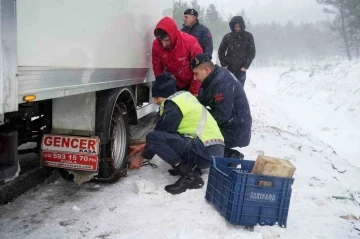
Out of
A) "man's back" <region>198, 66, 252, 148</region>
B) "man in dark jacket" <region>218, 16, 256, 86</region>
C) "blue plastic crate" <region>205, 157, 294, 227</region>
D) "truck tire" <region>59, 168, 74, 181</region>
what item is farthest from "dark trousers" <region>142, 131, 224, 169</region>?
"man in dark jacket" <region>218, 16, 256, 86</region>

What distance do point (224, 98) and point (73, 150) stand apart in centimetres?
199

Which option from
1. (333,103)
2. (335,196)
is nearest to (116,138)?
(335,196)

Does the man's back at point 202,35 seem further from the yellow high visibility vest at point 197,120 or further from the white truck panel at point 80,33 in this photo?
the yellow high visibility vest at point 197,120

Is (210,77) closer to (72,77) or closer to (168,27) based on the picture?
(168,27)

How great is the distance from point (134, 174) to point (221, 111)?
141 centimetres

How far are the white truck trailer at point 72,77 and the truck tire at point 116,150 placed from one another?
1 centimetres

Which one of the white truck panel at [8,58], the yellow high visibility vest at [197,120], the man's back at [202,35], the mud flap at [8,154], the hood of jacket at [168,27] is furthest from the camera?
the man's back at [202,35]

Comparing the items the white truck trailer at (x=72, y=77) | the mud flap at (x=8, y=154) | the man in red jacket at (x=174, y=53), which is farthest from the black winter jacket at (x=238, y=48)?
the mud flap at (x=8, y=154)

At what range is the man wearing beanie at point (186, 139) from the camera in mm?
4113

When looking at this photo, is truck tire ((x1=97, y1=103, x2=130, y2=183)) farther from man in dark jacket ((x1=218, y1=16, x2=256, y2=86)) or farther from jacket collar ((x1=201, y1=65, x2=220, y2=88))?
man in dark jacket ((x1=218, y1=16, x2=256, y2=86))

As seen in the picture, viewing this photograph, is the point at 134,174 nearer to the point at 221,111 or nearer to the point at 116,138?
the point at 116,138

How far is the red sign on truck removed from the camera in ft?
11.8

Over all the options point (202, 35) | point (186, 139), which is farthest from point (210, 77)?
point (202, 35)

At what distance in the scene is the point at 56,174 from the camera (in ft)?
15.1
